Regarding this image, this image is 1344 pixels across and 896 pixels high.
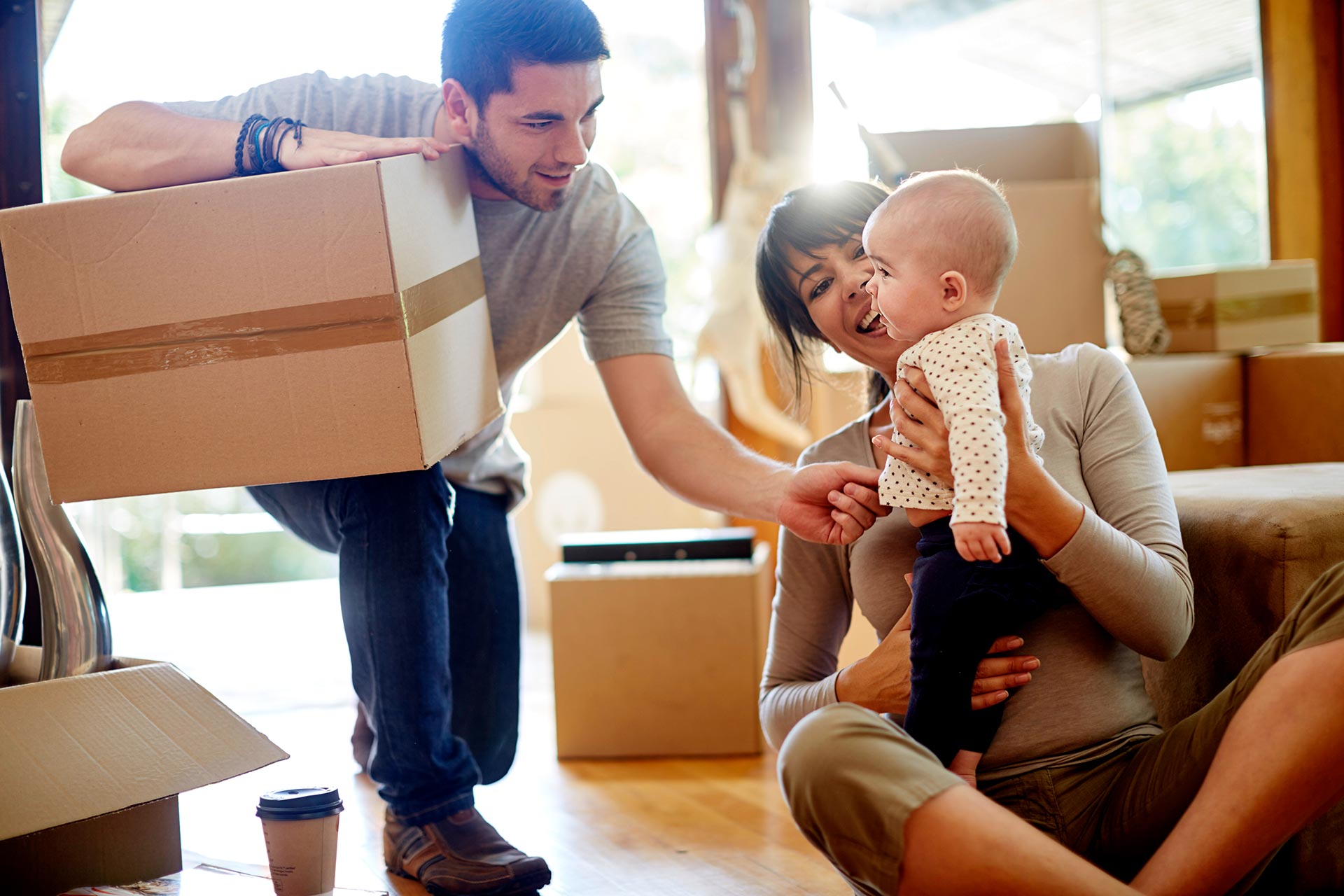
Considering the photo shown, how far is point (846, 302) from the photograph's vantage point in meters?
1.22

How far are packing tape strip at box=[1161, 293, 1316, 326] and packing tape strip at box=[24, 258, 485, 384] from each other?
1722 millimetres

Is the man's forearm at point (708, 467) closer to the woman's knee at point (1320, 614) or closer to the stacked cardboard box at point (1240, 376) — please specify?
the woman's knee at point (1320, 614)

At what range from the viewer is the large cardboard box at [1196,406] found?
2055mm

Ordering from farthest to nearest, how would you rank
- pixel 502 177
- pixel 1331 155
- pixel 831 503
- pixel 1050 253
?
pixel 1331 155 < pixel 1050 253 < pixel 502 177 < pixel 831 503

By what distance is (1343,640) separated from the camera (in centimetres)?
87

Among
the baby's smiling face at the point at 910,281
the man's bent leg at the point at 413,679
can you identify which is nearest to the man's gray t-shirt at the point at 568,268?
the man's bent leg at the point at 413,679

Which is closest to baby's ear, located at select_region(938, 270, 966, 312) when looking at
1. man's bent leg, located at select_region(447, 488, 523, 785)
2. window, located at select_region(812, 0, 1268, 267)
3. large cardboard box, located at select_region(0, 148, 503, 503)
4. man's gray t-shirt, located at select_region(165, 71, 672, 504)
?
large cardboard box, located at select_region(0, 148, 503, 503)

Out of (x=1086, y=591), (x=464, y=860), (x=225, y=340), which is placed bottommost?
(x=464, y=860)

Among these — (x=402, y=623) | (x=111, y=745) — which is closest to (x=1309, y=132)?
(x=402, y=623)

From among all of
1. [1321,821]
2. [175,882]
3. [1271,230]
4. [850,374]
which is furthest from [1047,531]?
[1271,230]

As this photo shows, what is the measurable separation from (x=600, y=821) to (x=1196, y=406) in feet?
4.37

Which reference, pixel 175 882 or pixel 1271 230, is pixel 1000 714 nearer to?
pixel 175 882

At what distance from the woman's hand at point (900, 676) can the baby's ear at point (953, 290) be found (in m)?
0.28

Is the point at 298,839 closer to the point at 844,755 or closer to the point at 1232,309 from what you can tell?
the point at 844,755
